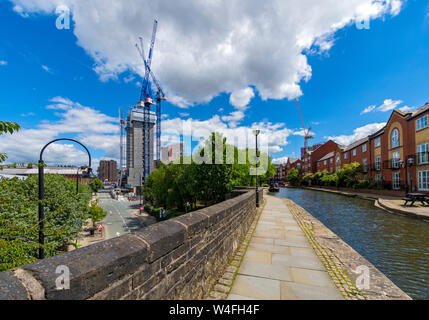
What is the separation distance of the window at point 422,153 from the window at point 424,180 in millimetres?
1164

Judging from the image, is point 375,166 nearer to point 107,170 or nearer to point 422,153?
point 422,153

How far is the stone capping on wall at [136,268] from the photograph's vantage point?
3.78ft

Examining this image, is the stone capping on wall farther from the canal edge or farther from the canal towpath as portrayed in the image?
the canal edge

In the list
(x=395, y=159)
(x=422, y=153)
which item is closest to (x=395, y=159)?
(x=395, y=159)

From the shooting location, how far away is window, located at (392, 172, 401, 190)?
23.4 m

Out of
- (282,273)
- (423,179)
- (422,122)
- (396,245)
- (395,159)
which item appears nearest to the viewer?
(282,273)

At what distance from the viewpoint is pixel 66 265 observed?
129 centimetres

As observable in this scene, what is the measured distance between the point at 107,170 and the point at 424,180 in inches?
7621

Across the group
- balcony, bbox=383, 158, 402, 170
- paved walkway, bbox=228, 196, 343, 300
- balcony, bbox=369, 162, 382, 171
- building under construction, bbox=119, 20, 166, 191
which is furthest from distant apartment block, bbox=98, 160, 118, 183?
paved walkway, bbox=228, 196, 343, 300

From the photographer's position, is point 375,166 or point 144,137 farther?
point 144,137

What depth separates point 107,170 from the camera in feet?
563
